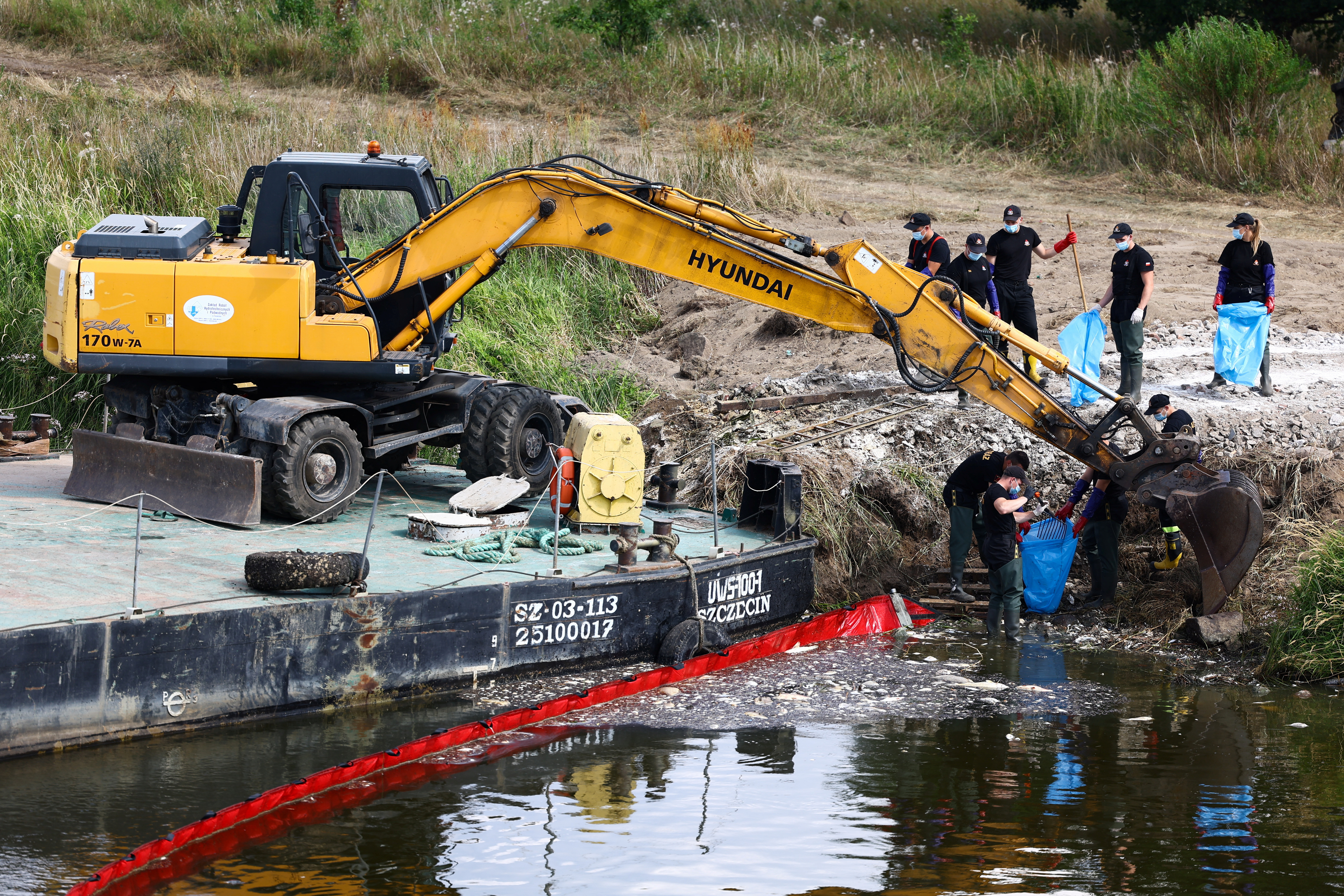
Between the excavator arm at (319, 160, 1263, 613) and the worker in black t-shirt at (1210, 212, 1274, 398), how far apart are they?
3.54 meters

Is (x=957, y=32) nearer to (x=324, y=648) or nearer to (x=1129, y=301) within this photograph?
(x=1129, y=301)

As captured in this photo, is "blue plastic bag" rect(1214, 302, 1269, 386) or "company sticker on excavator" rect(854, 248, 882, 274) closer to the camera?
"company sticker on excavator" rect(854, 248, 882, 274)

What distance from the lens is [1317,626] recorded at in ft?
35.1

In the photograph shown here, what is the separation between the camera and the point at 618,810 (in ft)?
26.8

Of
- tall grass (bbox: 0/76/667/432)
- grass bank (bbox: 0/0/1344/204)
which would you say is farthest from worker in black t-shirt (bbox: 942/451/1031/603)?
grass bank (bbox: 0/0/1344/204)

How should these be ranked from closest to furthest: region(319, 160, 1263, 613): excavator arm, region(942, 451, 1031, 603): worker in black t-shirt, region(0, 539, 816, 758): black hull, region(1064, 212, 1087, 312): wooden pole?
region(0, 539, 816, 758): black hull → region(319, 160, 1263, 613): excavator arm → region(942, 451, 1031, 603): worker in black t-shirt → region(1064, 212, 1087, 312): wooden pole

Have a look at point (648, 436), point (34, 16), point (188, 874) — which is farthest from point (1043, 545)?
point (34, 16)

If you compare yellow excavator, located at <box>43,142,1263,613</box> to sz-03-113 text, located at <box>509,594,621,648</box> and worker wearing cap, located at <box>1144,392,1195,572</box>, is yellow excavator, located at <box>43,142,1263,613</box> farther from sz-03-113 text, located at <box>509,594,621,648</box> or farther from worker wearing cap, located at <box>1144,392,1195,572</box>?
sz-03-113 text, located at <box>509,594,621,648</box>

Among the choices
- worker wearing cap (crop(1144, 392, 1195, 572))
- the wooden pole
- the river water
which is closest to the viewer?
the river water

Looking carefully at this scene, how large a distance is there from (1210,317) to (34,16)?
953 inches

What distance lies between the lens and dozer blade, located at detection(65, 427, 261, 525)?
10.8m

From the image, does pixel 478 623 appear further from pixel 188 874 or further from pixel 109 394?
pixel 109 394

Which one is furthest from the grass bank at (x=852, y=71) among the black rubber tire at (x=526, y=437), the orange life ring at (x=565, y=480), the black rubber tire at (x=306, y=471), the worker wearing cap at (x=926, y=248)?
the black rubber tire at (x=306, y=471)

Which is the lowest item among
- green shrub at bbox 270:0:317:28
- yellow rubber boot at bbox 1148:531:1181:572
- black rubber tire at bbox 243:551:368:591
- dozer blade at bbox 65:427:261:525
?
black rubber tire at bbox 243:551:368:591
